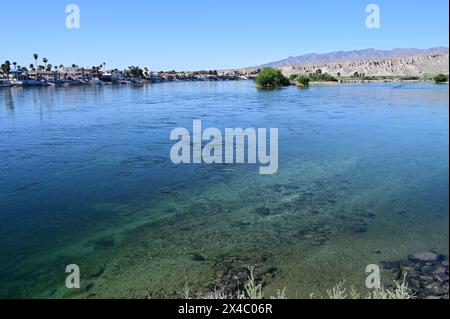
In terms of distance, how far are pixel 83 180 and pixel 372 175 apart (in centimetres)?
1223

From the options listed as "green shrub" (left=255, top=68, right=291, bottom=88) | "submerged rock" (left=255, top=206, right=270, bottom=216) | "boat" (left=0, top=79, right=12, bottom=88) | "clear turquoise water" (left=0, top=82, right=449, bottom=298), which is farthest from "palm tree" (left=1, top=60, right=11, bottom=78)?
"submerged rock" (left=255, top=206, right=270, bottom=216)

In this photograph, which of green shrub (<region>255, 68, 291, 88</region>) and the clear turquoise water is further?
green shrub (<region>255, 68, 291, 88</region>)

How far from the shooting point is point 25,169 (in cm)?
1719

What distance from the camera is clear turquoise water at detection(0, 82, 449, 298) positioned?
8.85 m

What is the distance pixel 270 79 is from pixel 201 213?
82.2 meters

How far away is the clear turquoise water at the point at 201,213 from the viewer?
29.0 feet

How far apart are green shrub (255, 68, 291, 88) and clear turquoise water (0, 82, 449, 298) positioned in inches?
2733

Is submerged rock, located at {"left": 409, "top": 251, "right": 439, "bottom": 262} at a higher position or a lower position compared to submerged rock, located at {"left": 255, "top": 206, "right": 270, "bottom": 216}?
lower

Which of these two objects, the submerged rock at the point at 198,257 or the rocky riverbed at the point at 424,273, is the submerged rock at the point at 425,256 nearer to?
the rocky riverbed at the point at 424,273

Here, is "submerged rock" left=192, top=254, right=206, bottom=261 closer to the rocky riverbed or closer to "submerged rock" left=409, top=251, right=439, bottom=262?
the rocky riverbed

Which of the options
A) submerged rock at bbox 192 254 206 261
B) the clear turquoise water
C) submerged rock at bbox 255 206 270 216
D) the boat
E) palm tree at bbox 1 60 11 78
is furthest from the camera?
palm tree at bbox 1 60 11 78

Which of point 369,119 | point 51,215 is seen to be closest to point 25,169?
point 51,215

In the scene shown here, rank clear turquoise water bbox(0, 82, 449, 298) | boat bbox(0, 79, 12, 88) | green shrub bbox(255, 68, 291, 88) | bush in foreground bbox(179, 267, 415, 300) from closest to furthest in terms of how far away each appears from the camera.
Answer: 1. bush in foreground bbox(179, 267, 415, 300)
2. clear turquoise water bbox(0, 82, 449, 298)
3. green shrub bbox(255, 68, 291, 88)
4. boat bbox(0, 79, 12, 88)
